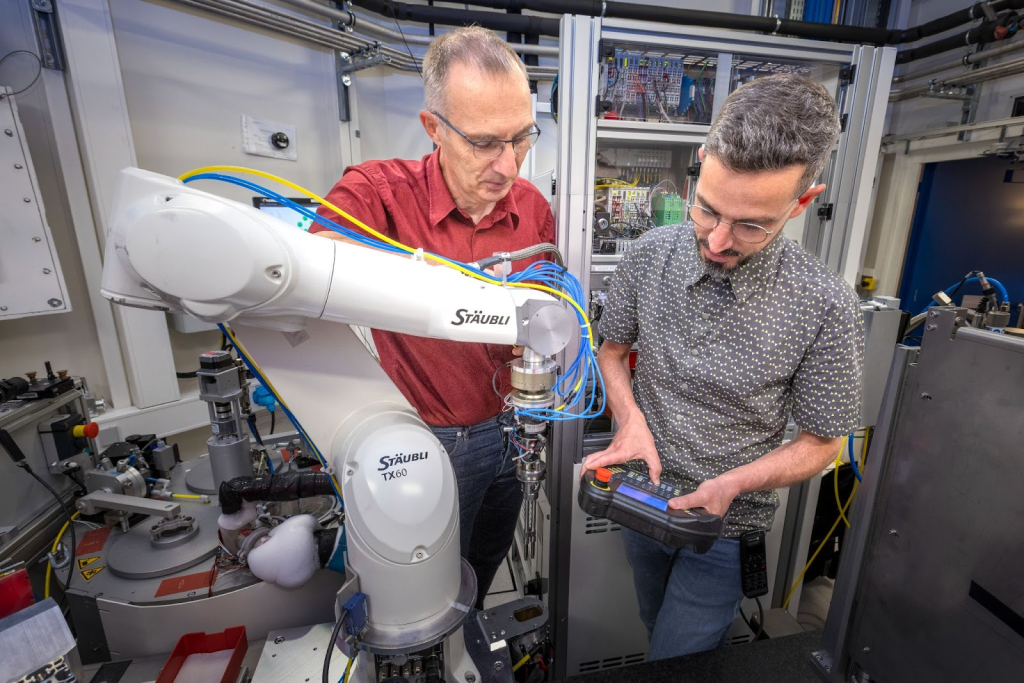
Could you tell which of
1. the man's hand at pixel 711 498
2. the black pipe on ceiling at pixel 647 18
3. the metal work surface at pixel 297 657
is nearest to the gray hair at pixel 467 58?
the man's hand at pixel 711 498

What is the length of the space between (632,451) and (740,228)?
1.60ft

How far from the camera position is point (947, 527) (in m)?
0.61

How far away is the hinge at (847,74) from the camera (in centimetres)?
149

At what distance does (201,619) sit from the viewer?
3.28 feet

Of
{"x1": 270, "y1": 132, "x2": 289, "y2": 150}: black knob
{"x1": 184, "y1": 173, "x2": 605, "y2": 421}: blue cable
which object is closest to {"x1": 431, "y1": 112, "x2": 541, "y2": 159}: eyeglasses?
{"x1": 184, "y1": 173, "x2": 605, "y2": 421}: blue cable

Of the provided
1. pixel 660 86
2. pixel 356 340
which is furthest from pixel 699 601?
pixel 660 86

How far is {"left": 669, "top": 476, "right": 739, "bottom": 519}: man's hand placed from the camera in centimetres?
81

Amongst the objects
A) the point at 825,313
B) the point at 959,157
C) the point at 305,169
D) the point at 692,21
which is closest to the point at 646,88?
the point at 692,21

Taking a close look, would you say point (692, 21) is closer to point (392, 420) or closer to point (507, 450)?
point (507, 450)

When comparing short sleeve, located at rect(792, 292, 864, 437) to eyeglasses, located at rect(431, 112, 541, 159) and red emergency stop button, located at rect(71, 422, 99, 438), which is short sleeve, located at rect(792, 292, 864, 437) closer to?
eyeglasses, located at rect(431, 112, 541, 159)

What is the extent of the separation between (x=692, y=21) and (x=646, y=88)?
1064 mm

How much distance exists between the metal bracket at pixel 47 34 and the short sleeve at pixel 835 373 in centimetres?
276

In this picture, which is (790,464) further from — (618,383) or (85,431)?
(85,431)

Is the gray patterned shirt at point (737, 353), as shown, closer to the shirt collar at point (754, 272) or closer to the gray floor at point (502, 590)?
the shirt collar at point (754, 272)
